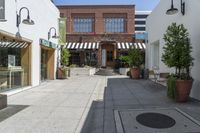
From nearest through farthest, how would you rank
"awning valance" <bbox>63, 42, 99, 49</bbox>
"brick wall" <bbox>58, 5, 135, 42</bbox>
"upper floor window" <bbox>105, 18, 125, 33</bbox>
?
"awning valance" <bbox>63, 42, 99, 49</bbox>, "brick wall" <bbox>58, 5, 135, 42</bbox>, "upper floor window" <bbox>105, 18, 125, 33</bbox>

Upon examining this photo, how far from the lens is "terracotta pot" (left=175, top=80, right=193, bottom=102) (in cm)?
921

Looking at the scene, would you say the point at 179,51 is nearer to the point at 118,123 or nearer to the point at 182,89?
the point at 182,89

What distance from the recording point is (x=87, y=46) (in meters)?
32.0

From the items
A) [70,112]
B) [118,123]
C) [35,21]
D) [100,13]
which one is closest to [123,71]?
[100,13]

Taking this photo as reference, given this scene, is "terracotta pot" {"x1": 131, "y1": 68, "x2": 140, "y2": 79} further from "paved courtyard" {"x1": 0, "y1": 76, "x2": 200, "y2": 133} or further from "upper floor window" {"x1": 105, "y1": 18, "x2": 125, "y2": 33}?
"upper floor window" {"x1": 105, "y1": 18, "x2": 125, "y2": 33}

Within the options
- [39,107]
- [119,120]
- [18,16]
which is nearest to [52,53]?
[18,16]

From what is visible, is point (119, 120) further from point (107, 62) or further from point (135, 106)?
point (107, 62)

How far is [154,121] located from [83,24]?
29.0m

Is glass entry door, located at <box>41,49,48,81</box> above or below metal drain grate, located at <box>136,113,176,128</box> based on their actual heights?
above

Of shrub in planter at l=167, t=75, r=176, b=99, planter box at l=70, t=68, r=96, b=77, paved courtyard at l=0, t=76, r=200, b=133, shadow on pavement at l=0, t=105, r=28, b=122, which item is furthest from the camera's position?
planter box at l=70, t=68, r=96, b=77

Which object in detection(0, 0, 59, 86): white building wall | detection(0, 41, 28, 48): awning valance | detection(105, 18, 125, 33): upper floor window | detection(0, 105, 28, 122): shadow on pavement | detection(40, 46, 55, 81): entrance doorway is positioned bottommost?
detection(0, 105, 28, 122): shadow on pavement

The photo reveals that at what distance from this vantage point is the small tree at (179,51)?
374 inches

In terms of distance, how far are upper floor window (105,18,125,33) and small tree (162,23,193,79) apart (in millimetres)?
24678

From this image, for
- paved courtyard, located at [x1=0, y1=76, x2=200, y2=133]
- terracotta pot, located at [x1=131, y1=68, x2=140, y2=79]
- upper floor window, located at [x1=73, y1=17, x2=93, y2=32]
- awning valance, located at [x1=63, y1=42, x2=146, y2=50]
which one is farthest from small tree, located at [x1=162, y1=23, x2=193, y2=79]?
upper floor window, located at [x1=73, y1=17, x2=93, y2=32]
